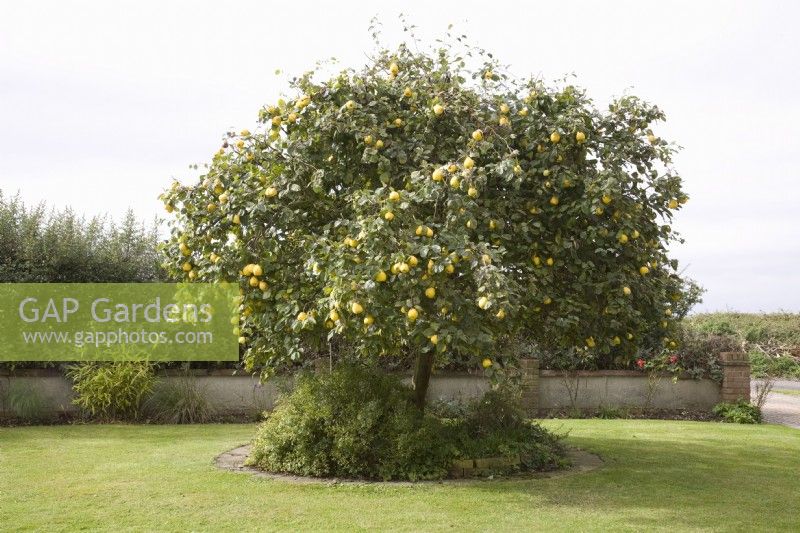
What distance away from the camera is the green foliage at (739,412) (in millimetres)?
15188

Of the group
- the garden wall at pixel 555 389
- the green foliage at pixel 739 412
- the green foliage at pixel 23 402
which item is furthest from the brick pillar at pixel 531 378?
the green foliage at pixel 23 402

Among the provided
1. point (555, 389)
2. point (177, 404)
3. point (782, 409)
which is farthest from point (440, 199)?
point (782, 409)

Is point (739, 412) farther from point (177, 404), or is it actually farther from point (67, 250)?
point (67, 250)

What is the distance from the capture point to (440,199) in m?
8.01

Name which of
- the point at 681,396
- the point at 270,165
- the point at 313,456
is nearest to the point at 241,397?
the point at 313,456

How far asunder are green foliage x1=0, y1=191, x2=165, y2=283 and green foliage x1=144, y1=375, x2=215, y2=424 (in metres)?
2.44

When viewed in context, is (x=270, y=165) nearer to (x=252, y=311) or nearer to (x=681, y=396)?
(x=252, y=311)

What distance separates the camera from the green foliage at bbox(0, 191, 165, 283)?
48.8 ft

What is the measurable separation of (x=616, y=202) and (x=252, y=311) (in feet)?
12.7

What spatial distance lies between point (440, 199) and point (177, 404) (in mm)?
7979

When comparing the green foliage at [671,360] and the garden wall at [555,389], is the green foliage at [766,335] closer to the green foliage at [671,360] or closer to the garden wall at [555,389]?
the green foliage at [671,360]

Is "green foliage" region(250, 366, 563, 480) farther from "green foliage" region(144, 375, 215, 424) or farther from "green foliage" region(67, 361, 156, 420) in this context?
"green foliage" region(67, 361, 156, 420)

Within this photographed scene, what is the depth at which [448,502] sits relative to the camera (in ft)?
25.4

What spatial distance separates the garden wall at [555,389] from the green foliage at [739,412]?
275 mm
